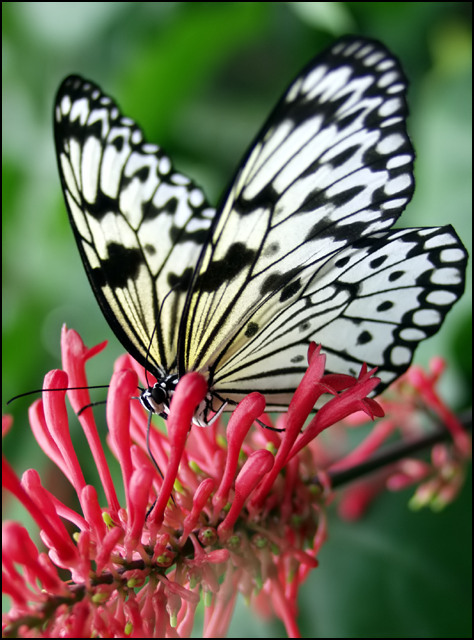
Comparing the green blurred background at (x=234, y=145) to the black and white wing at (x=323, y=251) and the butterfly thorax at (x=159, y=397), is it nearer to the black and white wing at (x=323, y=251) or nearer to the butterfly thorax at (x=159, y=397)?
the black and white wing at (x=323, y=251)

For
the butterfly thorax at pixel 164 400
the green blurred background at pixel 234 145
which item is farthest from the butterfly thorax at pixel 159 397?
the green blurred background at pixel 234 145

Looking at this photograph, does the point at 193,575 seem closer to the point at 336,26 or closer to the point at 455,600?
the point at 455,600

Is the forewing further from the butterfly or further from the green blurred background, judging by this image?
the green blurred background

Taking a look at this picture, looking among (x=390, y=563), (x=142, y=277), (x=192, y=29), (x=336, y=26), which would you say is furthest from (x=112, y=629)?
(x=192, y=29)

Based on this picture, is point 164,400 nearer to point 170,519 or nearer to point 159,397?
point 159,397

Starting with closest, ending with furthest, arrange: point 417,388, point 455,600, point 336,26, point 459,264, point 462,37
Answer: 1. point 459,264
2. point 417,388
3. point 455,600
4. point 336,26
5. point 462,37

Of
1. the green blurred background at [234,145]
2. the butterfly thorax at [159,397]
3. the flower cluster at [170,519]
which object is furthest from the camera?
the green blurred background at [234,145]
